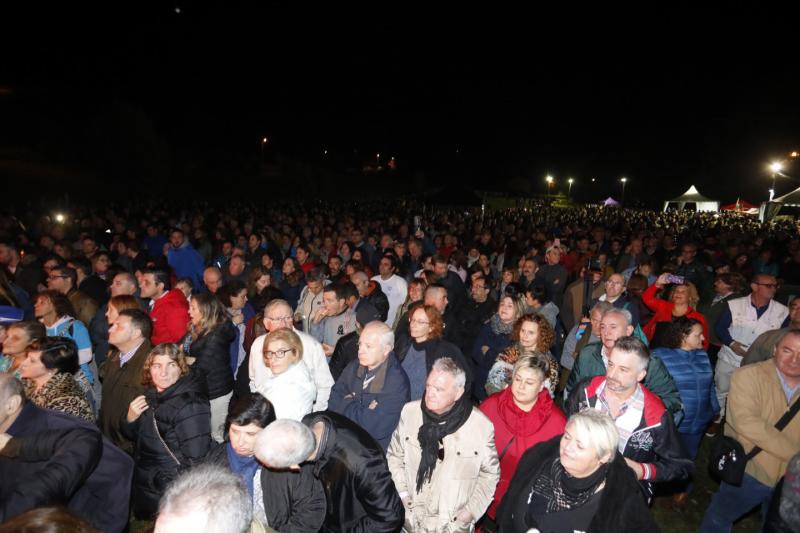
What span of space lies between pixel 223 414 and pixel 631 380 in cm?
333

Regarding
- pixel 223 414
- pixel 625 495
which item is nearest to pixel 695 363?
pixel 625 495

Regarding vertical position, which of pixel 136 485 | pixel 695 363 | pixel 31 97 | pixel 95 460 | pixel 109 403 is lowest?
pixel 136 485

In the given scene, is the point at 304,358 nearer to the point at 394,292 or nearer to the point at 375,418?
the point at 375,418

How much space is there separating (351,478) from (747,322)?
500cm

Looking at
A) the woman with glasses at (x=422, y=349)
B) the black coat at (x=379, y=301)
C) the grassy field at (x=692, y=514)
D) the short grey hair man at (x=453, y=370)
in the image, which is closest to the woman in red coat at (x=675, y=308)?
the grassy field at (x=692, y=514)

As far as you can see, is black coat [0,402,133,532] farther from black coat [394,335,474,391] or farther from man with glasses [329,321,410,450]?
black coat [394,335,474,391]

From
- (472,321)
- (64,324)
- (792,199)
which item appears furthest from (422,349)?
(792,199)

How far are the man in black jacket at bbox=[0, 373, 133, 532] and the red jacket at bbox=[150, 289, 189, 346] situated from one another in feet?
6.45

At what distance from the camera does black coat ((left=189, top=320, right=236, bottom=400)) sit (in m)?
3.94

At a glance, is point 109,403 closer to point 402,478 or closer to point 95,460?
point 95,460

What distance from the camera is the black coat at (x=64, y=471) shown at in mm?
2145

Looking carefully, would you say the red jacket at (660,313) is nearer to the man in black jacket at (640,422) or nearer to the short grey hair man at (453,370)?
the man in black jacket at (640,422)

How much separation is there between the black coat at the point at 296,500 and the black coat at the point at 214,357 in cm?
174

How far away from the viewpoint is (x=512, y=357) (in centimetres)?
384
